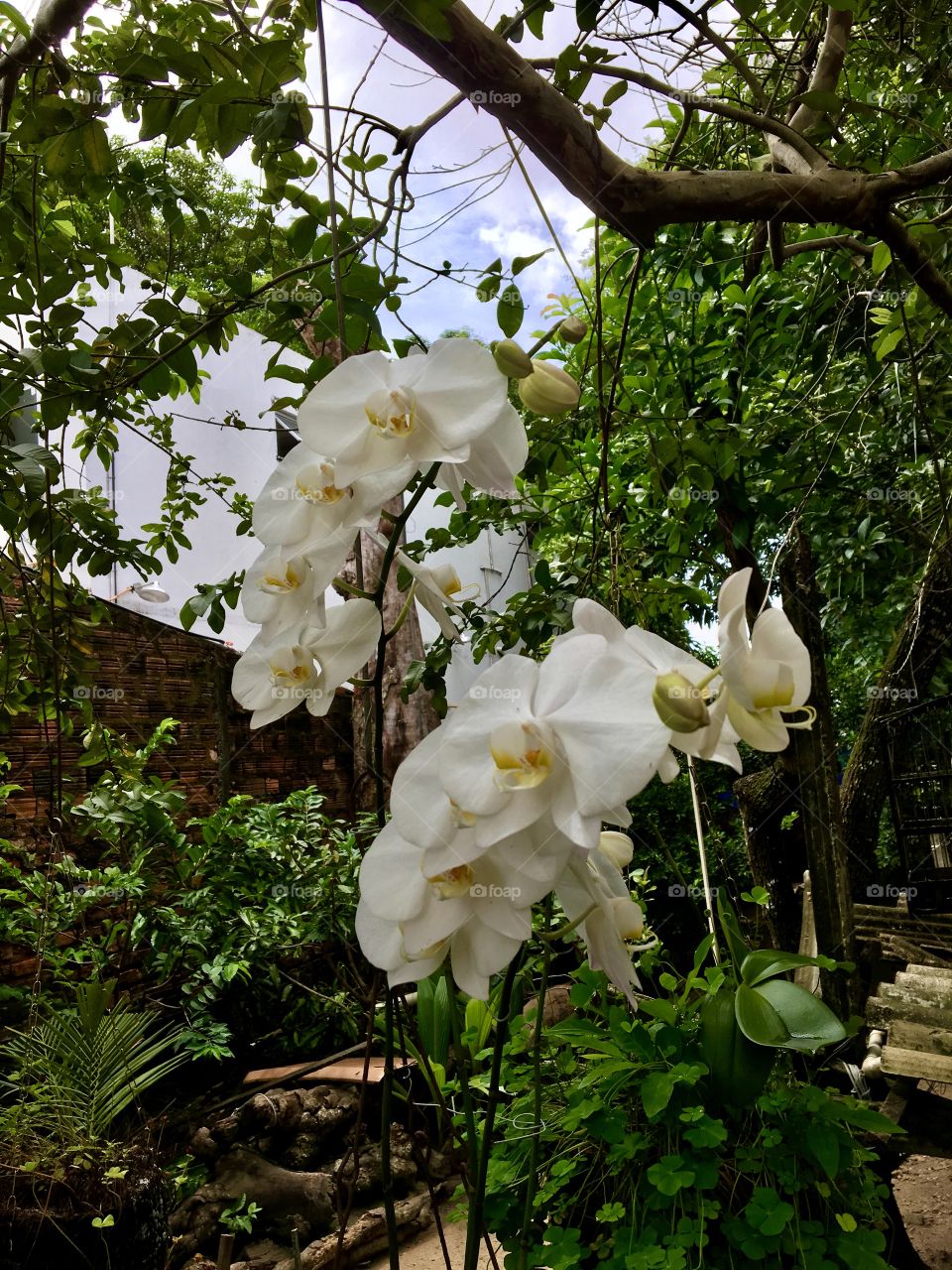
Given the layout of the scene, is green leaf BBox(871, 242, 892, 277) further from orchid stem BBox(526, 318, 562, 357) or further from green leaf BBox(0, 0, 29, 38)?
green leaf BBox(0, 0, 29, 38)

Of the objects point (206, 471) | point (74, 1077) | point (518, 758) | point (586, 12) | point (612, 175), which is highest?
point (206, 471)

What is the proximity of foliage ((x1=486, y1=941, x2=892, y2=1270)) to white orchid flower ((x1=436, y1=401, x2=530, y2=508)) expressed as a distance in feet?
2.14

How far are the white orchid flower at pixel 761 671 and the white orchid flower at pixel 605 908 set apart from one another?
0.30 feet

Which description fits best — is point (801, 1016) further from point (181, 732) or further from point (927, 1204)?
point (181, 732)

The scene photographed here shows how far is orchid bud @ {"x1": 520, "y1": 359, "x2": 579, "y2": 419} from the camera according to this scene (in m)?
0.44

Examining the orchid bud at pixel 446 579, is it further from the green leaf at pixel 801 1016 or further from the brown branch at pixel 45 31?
the brown branch at pixel 45 31

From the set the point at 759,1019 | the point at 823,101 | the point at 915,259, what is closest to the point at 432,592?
the point at 759,1019

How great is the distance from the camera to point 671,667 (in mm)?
364

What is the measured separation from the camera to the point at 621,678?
0.33 meters

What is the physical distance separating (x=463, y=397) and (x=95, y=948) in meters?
2.37

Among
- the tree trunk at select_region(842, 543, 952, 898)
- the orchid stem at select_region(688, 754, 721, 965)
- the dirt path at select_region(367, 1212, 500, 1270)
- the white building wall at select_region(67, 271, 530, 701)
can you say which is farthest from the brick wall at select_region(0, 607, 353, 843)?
the tree trunk at select_region(842, 543, 952, 898)

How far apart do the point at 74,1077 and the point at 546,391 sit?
6.87 ft

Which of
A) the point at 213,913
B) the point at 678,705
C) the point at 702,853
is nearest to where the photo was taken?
the point at 678,705

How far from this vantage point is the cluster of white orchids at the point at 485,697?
320mm
